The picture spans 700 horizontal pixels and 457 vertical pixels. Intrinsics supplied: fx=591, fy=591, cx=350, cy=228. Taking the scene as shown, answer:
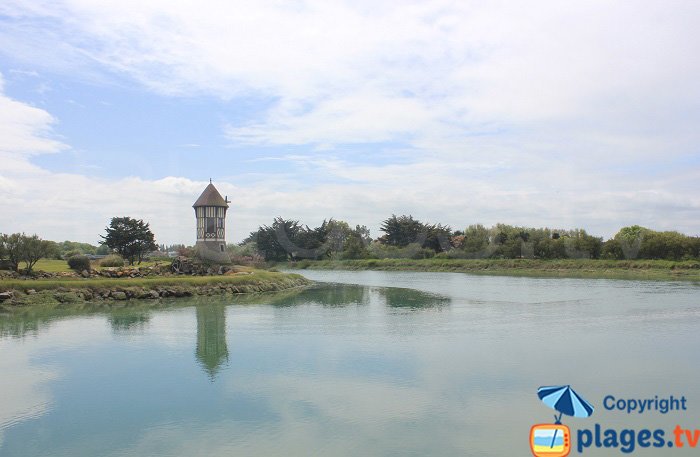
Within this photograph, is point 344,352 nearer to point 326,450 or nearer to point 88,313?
point 326,450

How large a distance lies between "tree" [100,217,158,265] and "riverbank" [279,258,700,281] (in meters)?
43.8

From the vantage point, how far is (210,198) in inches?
2084

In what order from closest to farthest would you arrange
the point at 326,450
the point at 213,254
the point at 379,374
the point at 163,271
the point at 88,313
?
the point at 326,450
the point at 379,374
the point at 88,313
the point at 163,271
the point at 213,254

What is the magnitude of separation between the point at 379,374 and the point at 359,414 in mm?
3657

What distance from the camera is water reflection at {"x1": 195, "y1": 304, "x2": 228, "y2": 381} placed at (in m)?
18.8

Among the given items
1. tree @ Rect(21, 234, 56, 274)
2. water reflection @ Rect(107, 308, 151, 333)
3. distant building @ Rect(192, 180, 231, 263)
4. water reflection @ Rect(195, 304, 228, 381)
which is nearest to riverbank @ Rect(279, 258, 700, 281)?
distant building @ Rect(192, 180, 231, 263)

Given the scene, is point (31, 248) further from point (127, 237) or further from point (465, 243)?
point (465, 243)

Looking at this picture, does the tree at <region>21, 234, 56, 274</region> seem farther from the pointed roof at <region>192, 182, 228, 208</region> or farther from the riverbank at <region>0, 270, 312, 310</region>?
the pointed roof at <region>192, 182, 228, 208</region>

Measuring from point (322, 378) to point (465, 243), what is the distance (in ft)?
268

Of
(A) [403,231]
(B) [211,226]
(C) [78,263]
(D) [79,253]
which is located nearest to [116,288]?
(C) [78,263]

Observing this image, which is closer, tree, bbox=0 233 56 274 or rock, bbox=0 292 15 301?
rock, bbox=0 292 15 301

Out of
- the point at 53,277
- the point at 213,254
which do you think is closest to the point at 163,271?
the point at 213,254

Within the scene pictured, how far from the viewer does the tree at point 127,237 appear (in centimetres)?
5512

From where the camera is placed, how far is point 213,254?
51500mm
